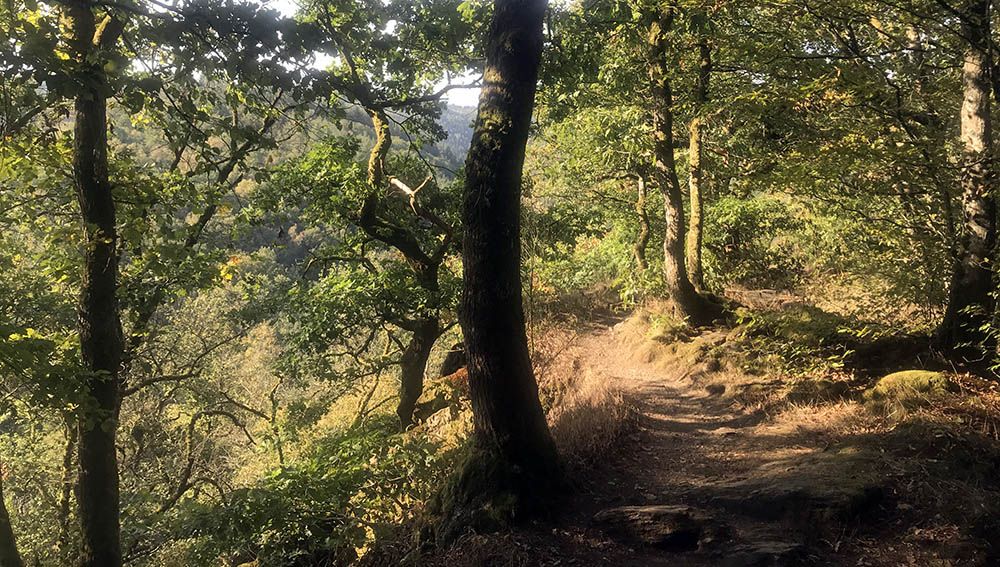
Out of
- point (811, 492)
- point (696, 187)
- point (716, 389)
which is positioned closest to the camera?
point (811, 492)

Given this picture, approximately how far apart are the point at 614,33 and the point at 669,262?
417 cm

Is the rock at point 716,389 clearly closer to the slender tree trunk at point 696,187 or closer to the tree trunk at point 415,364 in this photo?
the slender tree trunk at point 696,187

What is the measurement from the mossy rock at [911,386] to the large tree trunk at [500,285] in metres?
3.79

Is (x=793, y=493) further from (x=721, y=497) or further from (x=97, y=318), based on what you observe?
(x=97, y=318)

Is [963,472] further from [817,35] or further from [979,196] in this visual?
[817,35]

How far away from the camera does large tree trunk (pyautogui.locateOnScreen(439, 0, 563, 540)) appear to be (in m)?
4.07

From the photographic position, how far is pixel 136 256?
7336mm

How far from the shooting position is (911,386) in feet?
17.5

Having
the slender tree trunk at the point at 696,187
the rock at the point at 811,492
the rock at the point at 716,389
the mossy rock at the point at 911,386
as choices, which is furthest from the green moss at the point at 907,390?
the slender tree trunk at the point at 696,187

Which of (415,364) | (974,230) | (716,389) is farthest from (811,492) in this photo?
(415,364)

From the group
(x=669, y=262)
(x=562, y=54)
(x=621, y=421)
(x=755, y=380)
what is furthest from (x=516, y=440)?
(x=669, y=262)

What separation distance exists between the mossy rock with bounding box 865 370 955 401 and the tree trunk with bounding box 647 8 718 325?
14.4ft

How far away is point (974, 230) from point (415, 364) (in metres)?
8.14

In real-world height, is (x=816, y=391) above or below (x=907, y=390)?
below
